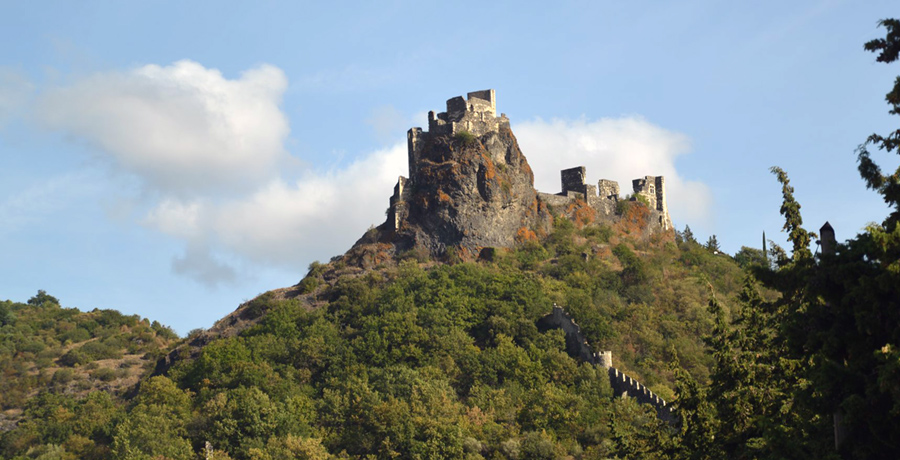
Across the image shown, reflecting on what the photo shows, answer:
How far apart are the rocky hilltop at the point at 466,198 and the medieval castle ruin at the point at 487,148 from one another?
0.07m

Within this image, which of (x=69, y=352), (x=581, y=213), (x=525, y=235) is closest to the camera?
(x=525, y=235)

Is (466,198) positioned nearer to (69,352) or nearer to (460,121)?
(460,121)

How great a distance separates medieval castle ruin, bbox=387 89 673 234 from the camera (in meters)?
81.4

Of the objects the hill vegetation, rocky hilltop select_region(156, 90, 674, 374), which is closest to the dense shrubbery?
the hill vegetation

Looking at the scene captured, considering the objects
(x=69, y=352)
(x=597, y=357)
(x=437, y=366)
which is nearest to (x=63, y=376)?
(x=69, y=352)

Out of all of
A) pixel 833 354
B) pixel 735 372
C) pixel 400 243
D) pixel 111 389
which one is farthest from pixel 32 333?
pixel 833 354

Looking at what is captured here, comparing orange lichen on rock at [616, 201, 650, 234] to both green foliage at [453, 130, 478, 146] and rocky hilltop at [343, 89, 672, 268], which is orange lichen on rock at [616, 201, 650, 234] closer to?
rocky hilltop at [343, 89, 672, 268]

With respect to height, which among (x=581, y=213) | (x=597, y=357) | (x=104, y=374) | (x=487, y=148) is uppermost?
(x=487, y=148)

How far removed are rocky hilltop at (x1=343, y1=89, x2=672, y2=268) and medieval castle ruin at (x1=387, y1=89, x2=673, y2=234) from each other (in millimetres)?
70

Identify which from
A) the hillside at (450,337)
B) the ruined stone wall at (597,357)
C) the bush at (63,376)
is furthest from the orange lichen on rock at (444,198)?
the bush at (63,376)

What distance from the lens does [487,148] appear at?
82.2 meters

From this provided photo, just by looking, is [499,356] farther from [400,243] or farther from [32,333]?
[32,333]

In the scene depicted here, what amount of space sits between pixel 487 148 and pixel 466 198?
4618mm

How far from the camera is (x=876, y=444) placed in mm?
18547
